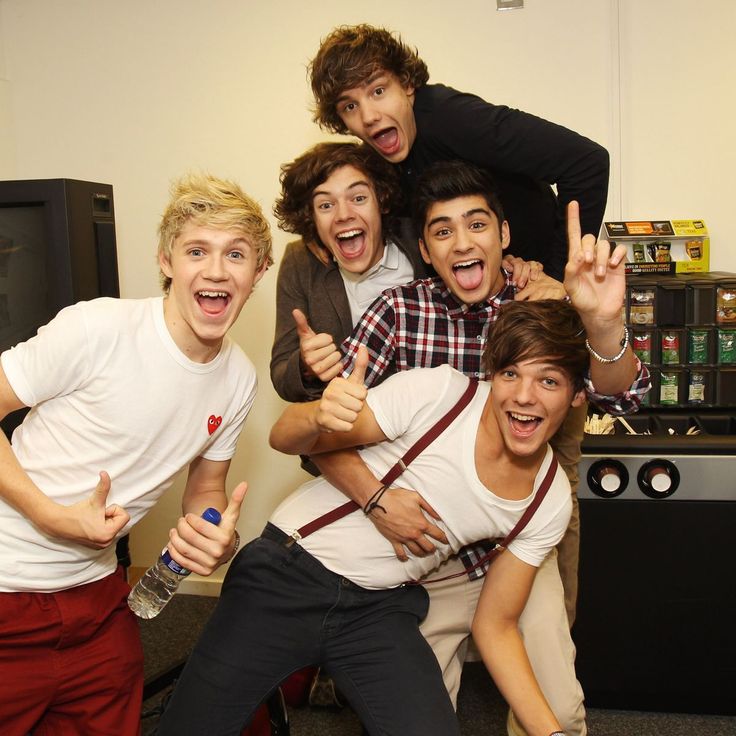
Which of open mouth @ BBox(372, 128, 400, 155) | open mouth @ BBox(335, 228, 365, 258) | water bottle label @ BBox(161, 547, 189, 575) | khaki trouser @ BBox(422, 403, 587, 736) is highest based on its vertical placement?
open mouth @ BBox(372, 128, 400, 155)

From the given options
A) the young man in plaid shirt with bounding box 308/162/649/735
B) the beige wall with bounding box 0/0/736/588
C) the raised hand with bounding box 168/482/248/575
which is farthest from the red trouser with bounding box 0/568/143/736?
the beige wall with bounding box 0/0/736/588

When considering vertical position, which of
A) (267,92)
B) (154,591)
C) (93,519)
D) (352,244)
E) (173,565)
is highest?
(267,92)

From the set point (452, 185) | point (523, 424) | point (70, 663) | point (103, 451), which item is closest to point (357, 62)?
point (452, 185)

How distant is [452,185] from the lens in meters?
1.74

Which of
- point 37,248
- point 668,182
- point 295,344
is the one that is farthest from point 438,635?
point 668,182

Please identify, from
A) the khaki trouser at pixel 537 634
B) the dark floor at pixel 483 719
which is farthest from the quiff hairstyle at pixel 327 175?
the dark floor at pixel 483 719

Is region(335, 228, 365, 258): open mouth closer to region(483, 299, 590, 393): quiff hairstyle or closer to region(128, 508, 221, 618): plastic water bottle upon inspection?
region(483, 299, 590, 393): quiff hairstyle

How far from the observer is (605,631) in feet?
7.10

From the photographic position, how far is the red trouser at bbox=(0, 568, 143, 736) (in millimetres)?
1420

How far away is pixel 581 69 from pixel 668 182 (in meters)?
0.47

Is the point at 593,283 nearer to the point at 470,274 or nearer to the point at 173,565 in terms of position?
the point at 470,274

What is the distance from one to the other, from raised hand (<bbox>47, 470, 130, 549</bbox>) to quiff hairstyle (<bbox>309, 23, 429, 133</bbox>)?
1.04 m

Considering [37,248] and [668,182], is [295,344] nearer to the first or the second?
[37,248]

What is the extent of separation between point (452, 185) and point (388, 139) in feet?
0.75
